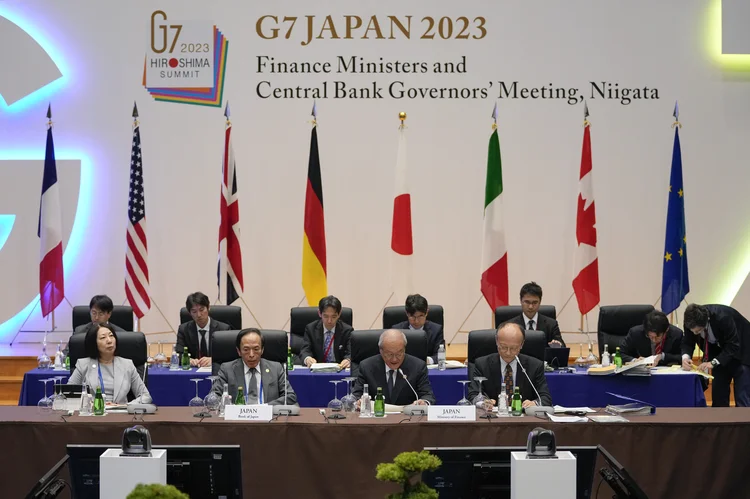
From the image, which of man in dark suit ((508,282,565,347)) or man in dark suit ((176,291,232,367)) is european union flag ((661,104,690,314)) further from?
man in dark suit ((176,291,232,367))

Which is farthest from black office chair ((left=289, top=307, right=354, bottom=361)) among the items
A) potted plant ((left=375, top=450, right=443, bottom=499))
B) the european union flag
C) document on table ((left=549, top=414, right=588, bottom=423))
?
potted plant ((left=375, top=450, right=443, bottom=499))

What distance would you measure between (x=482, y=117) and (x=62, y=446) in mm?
5976

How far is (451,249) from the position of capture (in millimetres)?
9273

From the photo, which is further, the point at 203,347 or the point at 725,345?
the point at 203,347

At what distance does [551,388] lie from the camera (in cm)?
625

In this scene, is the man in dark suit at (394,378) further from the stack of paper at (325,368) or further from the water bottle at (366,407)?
the stack of paper at (325,368)

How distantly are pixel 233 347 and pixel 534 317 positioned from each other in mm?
2627

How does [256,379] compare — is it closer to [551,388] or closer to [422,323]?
[422,323]

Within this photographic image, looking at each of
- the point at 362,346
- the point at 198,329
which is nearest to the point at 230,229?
the point at 198,329

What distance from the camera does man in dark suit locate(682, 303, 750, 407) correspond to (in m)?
6.59

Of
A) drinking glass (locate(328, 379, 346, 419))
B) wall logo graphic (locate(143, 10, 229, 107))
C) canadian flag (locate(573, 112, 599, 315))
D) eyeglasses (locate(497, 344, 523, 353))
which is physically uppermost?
wall logo graphic (locate(143, 10, 229, 107))

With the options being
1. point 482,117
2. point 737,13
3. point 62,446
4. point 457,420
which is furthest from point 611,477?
point 737,13

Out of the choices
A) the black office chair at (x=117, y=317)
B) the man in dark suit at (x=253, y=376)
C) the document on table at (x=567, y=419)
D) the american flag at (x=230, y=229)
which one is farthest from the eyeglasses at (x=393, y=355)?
the american flag at (x=230, y=229)

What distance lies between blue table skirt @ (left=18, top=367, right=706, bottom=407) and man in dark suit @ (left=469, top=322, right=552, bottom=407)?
83 centimetres
